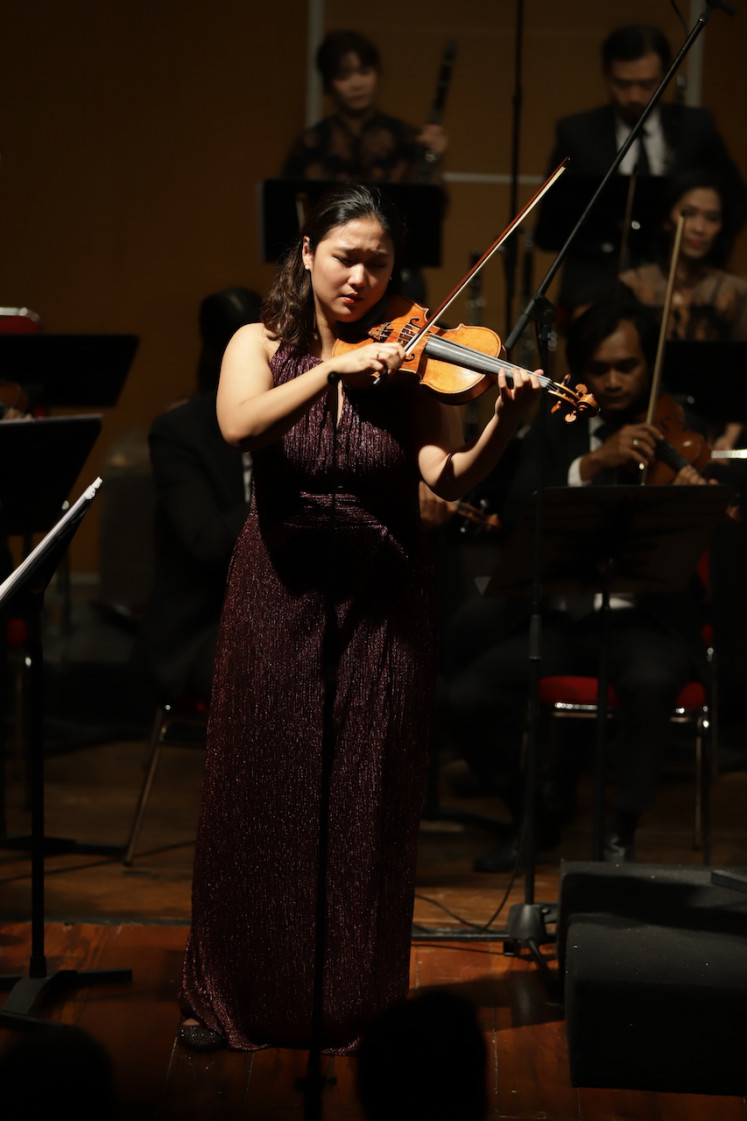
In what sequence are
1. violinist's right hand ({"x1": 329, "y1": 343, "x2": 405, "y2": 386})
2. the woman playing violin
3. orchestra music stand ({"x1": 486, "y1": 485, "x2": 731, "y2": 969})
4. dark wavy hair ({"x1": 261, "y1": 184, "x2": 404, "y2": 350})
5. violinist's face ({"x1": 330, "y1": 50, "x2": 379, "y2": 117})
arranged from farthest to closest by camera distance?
violinist's face ({"x1": 330, "y1": 50, "x2": 379, "y2": 117})
orchestra music stand ({"x1": 486, "y1": 485, "x2": 731, "y2": 969})
the woman playing violin
dark wavy hair ({"x1": 261, "y1": 184, "x2": 404, "y2": 350})
violinist's right hand ({"x1": 329, "y1": 343, "x2": 405, "y2": 386})

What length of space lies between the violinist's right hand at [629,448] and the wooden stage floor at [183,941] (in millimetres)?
894

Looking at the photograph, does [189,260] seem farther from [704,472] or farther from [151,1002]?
[151,1002]

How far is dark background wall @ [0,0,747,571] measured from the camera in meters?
5.66

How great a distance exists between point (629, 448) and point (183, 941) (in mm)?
1355

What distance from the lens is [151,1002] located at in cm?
238

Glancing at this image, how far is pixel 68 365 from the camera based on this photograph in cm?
311

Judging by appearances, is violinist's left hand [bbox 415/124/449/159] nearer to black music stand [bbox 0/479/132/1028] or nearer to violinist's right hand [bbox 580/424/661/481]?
violinist's right hand [bbox 580/424/661/481]

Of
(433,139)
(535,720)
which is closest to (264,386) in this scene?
(535,720)

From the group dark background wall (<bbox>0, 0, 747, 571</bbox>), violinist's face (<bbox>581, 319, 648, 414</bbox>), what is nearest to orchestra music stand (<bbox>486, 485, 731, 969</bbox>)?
violinist's face (<bbox>581, 319, 648, 414</bbox>)

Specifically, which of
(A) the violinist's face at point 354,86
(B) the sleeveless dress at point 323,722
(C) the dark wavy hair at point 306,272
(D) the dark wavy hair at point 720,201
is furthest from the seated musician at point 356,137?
(B) the sleeveless dress at point 323,722

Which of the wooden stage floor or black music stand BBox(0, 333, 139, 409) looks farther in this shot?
black music stand BBox(0, 333, 139, 409)

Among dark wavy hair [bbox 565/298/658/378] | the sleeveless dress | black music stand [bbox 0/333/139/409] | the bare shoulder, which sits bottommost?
the sleeveless dress

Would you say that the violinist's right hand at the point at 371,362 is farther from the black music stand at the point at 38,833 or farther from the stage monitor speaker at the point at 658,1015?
the stage monitor speaker at the point at 658,1015

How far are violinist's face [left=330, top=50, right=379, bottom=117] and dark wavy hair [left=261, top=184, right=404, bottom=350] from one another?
2.85 meters
